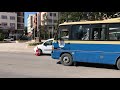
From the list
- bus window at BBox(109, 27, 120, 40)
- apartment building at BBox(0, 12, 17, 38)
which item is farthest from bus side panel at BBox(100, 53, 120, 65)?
apartment building at BBox(0, 12, 17, 38)

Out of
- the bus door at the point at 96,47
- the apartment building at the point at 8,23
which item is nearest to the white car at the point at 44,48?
the bus door at the point at 96,47

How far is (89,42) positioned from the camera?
15820 mm

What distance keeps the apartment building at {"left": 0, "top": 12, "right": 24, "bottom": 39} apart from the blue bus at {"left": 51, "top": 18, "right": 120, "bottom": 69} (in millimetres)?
88100

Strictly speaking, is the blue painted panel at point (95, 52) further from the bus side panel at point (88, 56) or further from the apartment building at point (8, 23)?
the apartment building at point (8, 23)

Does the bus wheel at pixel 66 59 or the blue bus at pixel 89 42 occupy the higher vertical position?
the blue bus at pixel 89 42

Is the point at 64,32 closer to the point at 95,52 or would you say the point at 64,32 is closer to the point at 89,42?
the point at 89,42

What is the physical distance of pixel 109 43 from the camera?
15.1 m

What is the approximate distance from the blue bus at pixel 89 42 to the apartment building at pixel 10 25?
8810 cm

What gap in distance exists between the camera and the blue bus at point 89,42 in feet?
49.5

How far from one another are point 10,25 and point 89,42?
95.5m

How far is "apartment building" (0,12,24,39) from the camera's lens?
347ft

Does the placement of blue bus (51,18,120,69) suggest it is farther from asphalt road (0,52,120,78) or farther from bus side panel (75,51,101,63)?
asphalt road (0,52,120,78)
